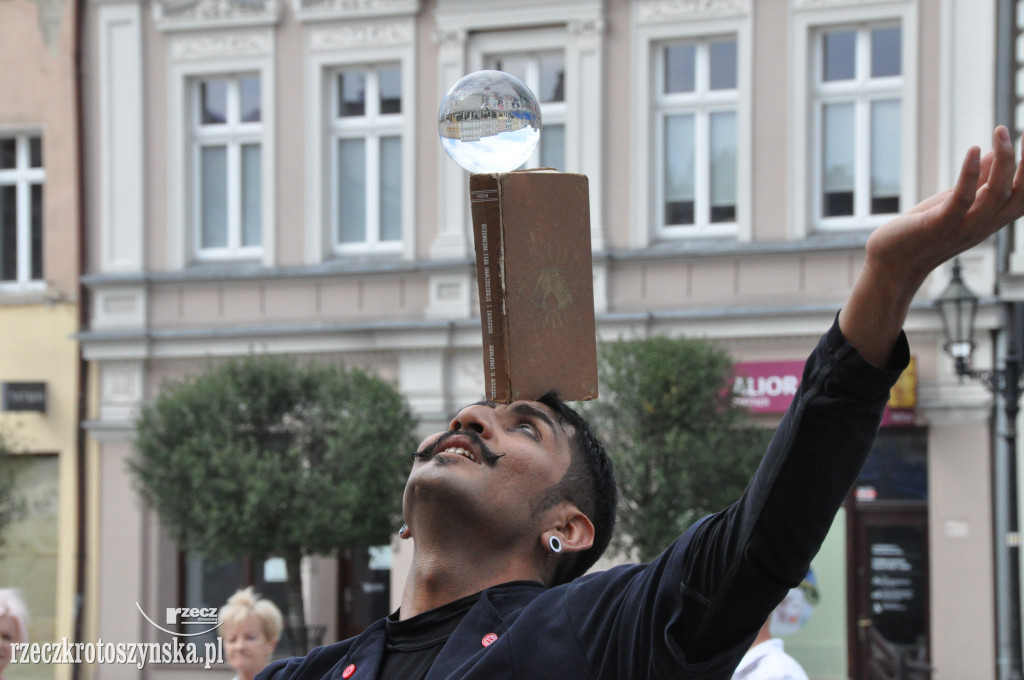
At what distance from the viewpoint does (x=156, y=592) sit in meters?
16.6

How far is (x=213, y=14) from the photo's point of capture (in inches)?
658

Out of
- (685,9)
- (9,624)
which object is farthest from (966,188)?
(685,9)

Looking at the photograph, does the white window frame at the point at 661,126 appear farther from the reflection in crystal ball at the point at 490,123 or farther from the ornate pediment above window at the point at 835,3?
the reflection in crystal ball at the point at 490,123

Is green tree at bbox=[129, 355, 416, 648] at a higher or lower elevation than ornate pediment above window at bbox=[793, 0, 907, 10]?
lower

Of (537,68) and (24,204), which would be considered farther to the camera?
(24,204)

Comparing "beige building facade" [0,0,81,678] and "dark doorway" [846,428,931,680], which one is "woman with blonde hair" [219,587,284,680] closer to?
"dark doorway" [846,428,931,680]

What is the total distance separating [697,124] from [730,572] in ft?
45.7

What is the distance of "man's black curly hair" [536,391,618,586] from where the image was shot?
119 inches

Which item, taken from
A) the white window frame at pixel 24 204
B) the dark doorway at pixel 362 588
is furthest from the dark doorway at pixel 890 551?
the white window frame at pixel 24 204

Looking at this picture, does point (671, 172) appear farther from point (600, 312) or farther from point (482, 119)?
point (482, 119)

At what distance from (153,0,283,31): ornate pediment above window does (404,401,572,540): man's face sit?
563 inches

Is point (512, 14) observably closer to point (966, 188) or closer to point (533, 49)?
point (533, 49)

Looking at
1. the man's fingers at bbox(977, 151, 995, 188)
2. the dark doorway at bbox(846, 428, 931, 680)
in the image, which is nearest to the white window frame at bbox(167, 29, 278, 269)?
the dark doorway at bbox(846, 428, 931, 680)

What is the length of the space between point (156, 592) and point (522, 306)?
14682 millimetres
